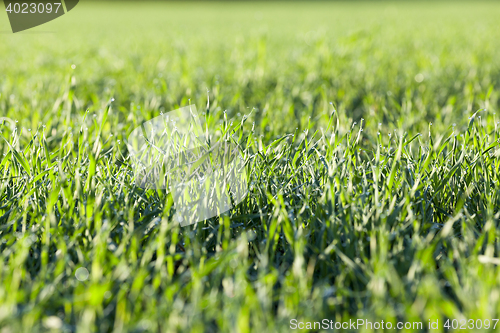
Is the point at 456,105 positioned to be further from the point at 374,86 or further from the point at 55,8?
the point at 55,8

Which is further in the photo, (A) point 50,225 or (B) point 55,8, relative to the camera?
(B) point 55,8

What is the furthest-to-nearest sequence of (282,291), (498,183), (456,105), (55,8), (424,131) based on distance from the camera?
(55,8) → (456,105) → (424,131) → (498,183) → (282,291)

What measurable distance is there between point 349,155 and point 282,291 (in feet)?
2.01

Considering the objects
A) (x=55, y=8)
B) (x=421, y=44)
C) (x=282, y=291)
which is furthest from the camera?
(x=421, y=44)

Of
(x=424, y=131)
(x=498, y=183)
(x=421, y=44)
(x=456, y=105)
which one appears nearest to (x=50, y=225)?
(x=498, y=183)

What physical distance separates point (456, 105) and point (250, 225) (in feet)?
6.41

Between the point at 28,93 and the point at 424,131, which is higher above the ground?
the point at 28,93

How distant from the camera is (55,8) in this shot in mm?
2904

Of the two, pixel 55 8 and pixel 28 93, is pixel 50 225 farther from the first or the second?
pixel 55 8

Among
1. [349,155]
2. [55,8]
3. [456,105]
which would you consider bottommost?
[456,105]

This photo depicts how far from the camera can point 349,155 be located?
145cm

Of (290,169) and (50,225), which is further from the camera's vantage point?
(290,169)

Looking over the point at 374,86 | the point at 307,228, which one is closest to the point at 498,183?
the point at 307,228

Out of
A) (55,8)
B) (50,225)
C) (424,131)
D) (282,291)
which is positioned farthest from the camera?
(55,8)
